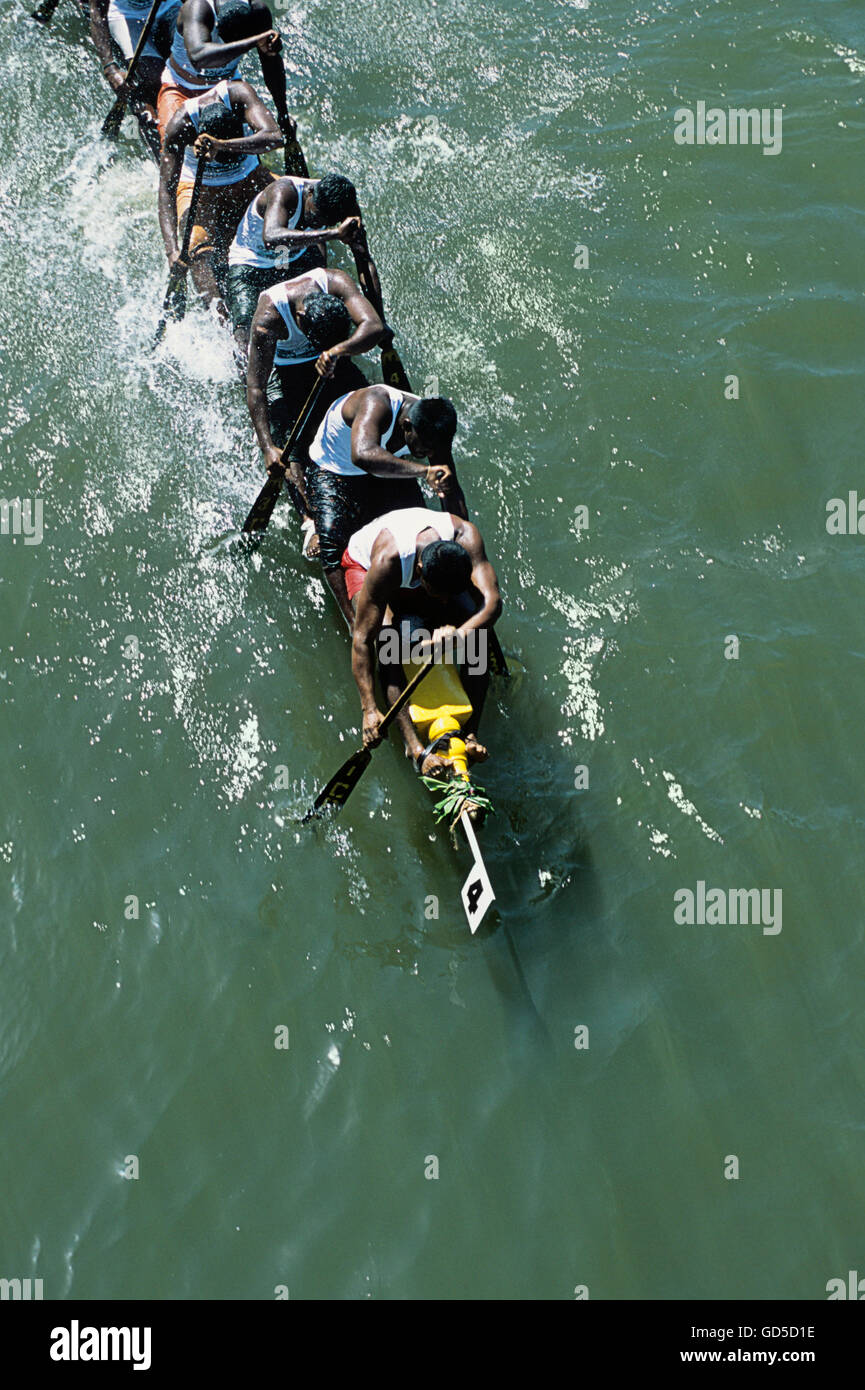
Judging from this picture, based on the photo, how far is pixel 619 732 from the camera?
27.6ft

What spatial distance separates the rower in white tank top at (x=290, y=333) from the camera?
924cm

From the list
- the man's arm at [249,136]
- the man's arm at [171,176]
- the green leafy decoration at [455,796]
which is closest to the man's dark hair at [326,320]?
the man's arm at [249,136]

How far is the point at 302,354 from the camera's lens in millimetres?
9516

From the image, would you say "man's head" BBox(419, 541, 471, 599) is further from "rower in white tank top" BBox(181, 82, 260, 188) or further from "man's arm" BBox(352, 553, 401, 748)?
"rower in white tank top" BBox(181, 82, 260, 188)

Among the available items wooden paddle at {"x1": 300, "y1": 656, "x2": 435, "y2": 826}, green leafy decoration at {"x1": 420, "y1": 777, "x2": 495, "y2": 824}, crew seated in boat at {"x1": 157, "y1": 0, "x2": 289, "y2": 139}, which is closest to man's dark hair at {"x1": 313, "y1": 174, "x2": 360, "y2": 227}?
crew seated in boat at {"x1": 157, "y1": 0, "x2": 289, "y2": 139}

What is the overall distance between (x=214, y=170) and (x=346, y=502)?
372cm

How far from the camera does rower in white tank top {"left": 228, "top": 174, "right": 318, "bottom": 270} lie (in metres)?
9.88

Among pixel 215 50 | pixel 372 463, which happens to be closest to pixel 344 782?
pixel 372 463

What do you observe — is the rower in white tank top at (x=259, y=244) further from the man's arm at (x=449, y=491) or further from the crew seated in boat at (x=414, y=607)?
the crew seated in boat at (x=414, y=607)

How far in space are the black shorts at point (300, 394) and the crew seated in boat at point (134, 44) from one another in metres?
4.08

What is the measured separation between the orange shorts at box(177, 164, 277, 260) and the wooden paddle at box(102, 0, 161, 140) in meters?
1.86

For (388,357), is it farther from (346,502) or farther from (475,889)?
(475,889)
